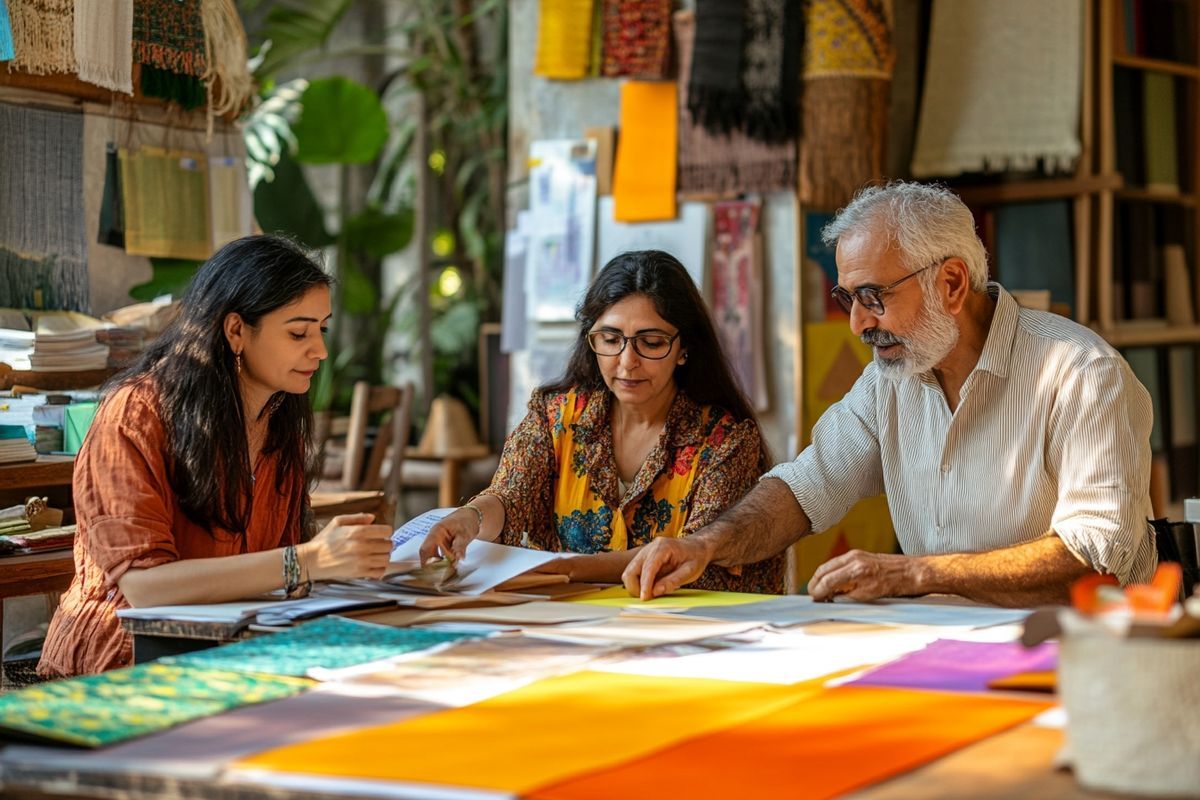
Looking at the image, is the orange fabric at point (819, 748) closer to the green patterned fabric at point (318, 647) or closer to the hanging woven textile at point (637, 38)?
the green patterned fabric at point (318, 647)

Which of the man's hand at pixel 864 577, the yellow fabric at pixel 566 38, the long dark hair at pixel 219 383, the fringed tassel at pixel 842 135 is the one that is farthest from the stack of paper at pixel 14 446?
the fringed tassel at pixel 842 135

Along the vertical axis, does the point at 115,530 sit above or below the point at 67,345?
below

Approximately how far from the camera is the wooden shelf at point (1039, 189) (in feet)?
18.8

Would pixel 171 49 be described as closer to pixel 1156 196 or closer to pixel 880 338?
pixel 880 338

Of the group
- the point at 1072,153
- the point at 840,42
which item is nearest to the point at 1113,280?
the point at 1072,153

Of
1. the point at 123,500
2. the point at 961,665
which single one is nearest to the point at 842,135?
the point at 123,500

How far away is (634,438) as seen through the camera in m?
3.55

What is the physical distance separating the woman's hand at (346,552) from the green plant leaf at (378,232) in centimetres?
548

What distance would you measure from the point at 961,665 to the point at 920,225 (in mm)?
1303

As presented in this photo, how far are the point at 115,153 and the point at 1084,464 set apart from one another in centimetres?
338

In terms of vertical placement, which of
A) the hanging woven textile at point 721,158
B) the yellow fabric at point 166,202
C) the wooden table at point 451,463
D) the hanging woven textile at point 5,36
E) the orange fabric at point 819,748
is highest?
the hanging woven textile at point 5,36

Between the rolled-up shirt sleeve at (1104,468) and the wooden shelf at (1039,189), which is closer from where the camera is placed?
the rolled-up shirt sleeve at (1104,468)

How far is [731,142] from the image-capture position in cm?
580

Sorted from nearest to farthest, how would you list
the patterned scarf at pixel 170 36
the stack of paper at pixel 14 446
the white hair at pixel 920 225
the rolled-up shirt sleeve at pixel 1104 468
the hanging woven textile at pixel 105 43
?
the rolled-up shirt sleeve at pixel 1104 468 < the white hair at pixel 920 225 < the stack of paper at pixel 14 446 < the hanging woven textile at pixel 105 43 < the patterned scarf at pixel 170 36
